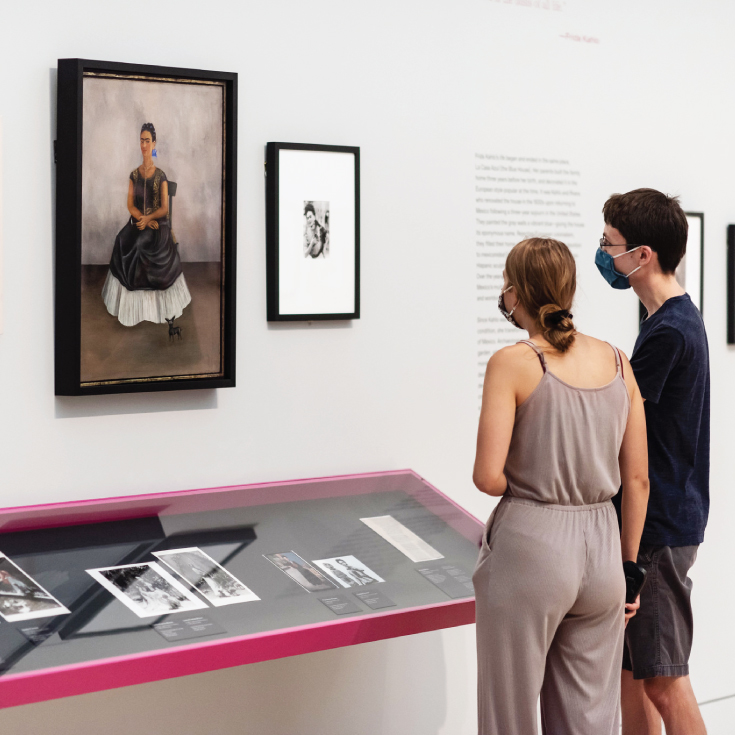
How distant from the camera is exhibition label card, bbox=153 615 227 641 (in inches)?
89.6

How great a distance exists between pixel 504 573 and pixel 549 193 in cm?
200

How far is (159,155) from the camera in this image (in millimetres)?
2908

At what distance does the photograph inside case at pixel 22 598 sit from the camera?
2279 mm

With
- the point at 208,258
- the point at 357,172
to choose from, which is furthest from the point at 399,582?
the point at 357,172

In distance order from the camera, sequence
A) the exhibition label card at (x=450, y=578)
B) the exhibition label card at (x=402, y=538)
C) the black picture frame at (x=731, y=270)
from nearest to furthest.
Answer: the exhibition label card at (x=450, y=578)
the exhibition label card at (x=402, y=538)
the black picture frame at (x=731, y=270)

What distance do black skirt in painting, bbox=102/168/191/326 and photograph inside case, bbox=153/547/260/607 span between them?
765mm

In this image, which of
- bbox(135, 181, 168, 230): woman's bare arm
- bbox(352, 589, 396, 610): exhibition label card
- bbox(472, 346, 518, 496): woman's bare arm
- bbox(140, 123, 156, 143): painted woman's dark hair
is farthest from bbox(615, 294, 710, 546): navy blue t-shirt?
bbox(140, 123, 156, 143): painted woman's dark hair

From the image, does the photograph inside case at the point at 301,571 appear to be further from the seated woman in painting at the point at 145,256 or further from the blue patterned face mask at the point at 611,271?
the blue patterned face mask at the point at 611,271

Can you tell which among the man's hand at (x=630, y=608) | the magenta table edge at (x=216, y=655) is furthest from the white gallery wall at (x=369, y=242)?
the man's hand at (x=630, y=608)

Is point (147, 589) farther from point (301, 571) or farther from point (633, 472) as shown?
point (633, 472)

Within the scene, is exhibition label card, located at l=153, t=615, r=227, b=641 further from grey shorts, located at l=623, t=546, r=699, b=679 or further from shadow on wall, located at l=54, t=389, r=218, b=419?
grey shorts, located at l=623, t=546, r=699, b=679

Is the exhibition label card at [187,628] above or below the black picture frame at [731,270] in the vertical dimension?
below

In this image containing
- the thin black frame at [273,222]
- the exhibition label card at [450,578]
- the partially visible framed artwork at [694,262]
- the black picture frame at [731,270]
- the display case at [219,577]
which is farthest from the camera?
the black picture frame at [731,270]

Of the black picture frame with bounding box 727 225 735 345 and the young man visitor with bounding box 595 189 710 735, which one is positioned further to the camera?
the black picture frame with bounding box 727 225 735 345
